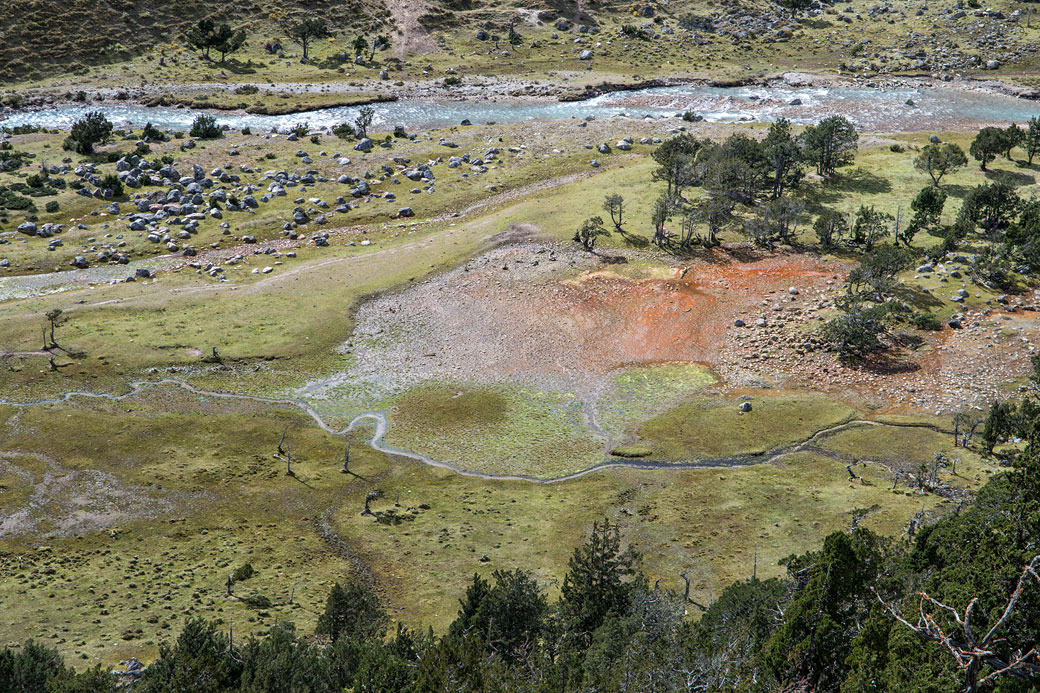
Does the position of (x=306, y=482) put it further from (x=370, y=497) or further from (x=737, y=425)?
(x=737, y=425)

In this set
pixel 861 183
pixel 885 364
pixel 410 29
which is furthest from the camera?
pixel 410 29

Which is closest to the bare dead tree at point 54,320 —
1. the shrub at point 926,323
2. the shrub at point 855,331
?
the shrub at point 855,331

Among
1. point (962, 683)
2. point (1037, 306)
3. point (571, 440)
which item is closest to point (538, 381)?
point (571, 440)

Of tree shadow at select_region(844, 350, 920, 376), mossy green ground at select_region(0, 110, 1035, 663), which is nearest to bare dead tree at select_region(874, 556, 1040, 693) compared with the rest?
mossy green ground at select_region(0, 110, 1035, 663)

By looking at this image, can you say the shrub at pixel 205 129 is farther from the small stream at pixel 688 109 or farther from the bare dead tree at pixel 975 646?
the bare dead tree at pixel 975 646

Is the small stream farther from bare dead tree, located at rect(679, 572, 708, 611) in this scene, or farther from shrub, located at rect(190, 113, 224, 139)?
bare dead tree, located at rect(679, 572, 708, 611)

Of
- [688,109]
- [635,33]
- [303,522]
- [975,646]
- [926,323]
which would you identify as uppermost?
[635,33]

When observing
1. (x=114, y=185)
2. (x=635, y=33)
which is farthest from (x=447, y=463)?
(x=635, y=33)
